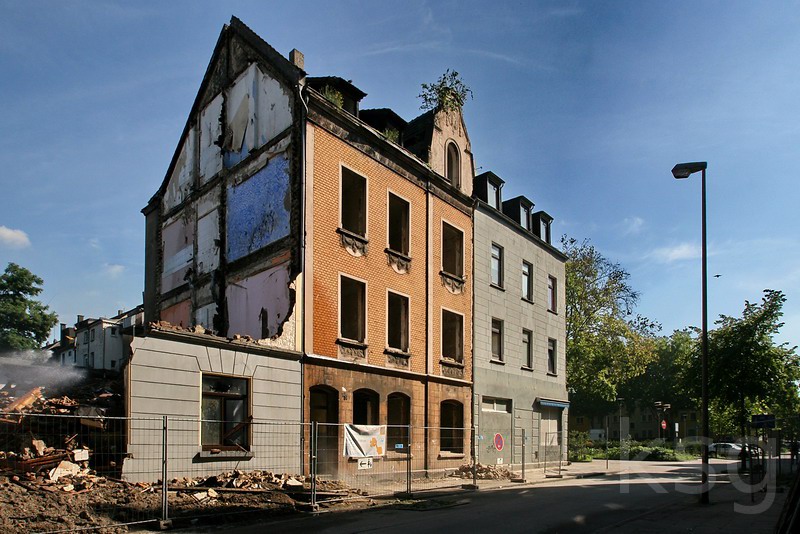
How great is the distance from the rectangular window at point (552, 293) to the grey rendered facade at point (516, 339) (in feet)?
0.24

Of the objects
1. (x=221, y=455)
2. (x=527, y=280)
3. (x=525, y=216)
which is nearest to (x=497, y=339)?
(x=527, y=280)

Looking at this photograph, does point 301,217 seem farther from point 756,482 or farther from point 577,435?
point 577,435

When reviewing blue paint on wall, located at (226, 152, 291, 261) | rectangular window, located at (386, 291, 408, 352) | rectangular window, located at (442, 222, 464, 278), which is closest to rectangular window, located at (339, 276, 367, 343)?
rectangular window, located at (386, 291, 408, 352)

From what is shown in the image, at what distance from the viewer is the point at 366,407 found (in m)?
20.3

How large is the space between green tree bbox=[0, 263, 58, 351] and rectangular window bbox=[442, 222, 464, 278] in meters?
46.8

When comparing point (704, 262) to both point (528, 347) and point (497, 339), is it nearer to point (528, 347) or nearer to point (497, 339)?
point (497, 339)

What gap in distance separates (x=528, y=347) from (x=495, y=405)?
4488mm

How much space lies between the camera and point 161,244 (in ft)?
85.0

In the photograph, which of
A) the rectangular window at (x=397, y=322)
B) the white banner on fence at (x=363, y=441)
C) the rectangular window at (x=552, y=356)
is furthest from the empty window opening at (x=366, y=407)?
the rectangular window at (x=552, y=356)

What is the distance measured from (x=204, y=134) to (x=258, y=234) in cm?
583

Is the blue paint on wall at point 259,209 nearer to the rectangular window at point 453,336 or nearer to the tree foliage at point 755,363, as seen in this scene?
the rectangular window at point 453,336

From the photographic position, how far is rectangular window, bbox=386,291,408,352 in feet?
73.0

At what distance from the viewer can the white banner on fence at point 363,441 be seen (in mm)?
14602

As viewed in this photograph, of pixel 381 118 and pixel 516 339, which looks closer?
pixel 381 118
